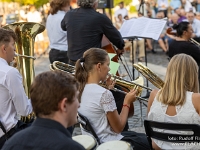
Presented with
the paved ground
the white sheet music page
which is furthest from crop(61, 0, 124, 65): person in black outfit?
the paved ground

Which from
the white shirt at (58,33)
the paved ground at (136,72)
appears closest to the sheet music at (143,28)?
the white shirt at (58,33)

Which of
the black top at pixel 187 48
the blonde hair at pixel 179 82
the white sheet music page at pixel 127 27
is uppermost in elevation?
the blonde hair at pixel 179 82

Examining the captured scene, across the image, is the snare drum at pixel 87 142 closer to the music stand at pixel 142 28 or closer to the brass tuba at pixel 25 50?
the brass tuba at pixel 25 50

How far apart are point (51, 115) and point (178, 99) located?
1.32 m

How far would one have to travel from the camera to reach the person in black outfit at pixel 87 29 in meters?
4.50

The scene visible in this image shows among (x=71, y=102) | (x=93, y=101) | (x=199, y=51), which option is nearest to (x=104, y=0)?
(x=199, y=51)

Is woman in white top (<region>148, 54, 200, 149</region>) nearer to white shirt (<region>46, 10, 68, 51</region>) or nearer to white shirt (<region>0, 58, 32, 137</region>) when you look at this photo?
white shirt (<region>0, 58, 32, 137</region>)

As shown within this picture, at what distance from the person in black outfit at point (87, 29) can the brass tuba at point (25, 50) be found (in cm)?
60

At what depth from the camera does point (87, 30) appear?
4539 millimetres

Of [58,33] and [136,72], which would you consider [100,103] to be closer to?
[58,33]

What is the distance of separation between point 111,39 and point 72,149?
9.77ft

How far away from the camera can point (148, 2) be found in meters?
14.7

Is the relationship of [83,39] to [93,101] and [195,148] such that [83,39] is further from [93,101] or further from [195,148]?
[195,148]

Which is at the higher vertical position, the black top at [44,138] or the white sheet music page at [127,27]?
the black top at [44,138]
